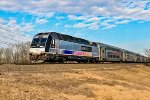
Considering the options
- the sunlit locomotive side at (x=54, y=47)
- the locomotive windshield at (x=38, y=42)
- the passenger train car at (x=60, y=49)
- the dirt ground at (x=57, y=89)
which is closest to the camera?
the dirt ground at (x=57, y=89)

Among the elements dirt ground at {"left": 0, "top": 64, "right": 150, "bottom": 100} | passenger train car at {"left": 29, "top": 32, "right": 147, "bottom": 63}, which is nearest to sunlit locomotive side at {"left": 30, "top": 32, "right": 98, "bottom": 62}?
passenger train car at {"left": 29, "top": 32, "right": 147, "bottom": 63}

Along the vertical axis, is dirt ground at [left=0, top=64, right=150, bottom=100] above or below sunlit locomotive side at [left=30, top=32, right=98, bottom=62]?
below

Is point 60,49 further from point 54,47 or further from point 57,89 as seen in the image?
point 57,89

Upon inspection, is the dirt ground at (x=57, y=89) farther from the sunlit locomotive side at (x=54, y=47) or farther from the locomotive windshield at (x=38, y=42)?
the locomotive windshield at (x=38, y=42)

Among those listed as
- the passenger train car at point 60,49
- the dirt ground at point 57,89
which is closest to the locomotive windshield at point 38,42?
the passenger train car at point 60,49

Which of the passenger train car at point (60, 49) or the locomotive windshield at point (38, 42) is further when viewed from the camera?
the locomotive windshield at point (38, 42)

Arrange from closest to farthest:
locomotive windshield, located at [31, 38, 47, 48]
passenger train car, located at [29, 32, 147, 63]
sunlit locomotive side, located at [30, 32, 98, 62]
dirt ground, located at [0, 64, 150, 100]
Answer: dirt ground, located at [0, 64, 150, 100] < sunlit locomotive side, located at [30, 32, 98, 62] < passenger train car, located at [29, 32, 147, 63] < locomotive windshield, located at [31, 38, 47, 48]

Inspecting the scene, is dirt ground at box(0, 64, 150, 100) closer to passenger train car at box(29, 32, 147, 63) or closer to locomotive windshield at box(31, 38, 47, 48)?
passenger train car at box(29, 32, 147, 63)

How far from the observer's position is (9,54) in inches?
4688

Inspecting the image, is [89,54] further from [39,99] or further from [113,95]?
[39,99]

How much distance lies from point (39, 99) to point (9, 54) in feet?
Result: 363

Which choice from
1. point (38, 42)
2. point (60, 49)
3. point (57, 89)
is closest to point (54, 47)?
point (60, 49)

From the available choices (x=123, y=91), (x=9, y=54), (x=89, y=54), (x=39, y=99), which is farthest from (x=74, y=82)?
(x=9, y=54)

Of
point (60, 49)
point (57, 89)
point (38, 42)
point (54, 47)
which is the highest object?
point (38, 42)
